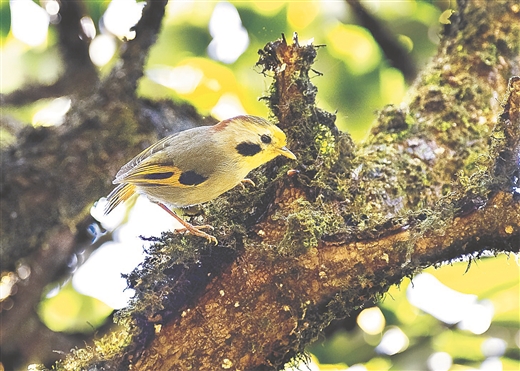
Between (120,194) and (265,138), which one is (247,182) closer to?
(265,138)

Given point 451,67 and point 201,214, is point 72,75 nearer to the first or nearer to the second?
point 201,214

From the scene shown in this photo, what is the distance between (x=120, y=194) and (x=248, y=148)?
1.50 feet

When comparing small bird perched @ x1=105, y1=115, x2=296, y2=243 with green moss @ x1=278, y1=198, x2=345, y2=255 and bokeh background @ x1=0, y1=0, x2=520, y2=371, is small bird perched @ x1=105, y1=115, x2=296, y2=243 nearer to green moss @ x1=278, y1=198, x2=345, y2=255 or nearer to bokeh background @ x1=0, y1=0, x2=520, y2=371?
green moss @ x1=278, y1=198, x2=345, y2=255

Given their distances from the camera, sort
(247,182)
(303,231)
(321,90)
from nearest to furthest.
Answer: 1. (303,231)
2. (247,182)
3. (321,90)

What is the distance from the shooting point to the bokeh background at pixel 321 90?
1968 millimetres

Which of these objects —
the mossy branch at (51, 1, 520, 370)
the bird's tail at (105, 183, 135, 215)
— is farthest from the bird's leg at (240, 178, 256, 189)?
the bird's tail at (105, 183, 135, 215)

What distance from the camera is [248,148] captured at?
1289 mm

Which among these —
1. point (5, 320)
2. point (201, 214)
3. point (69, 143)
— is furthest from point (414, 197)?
point (5, 320)

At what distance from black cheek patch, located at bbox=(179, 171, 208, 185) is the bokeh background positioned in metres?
0.43

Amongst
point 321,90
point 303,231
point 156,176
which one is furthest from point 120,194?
point 321,90

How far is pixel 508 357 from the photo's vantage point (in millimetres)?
2107

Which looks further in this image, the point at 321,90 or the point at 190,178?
the point at 321,90

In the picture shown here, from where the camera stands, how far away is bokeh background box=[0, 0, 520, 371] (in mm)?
1968

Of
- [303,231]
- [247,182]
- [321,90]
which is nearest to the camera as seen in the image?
[303,231]
